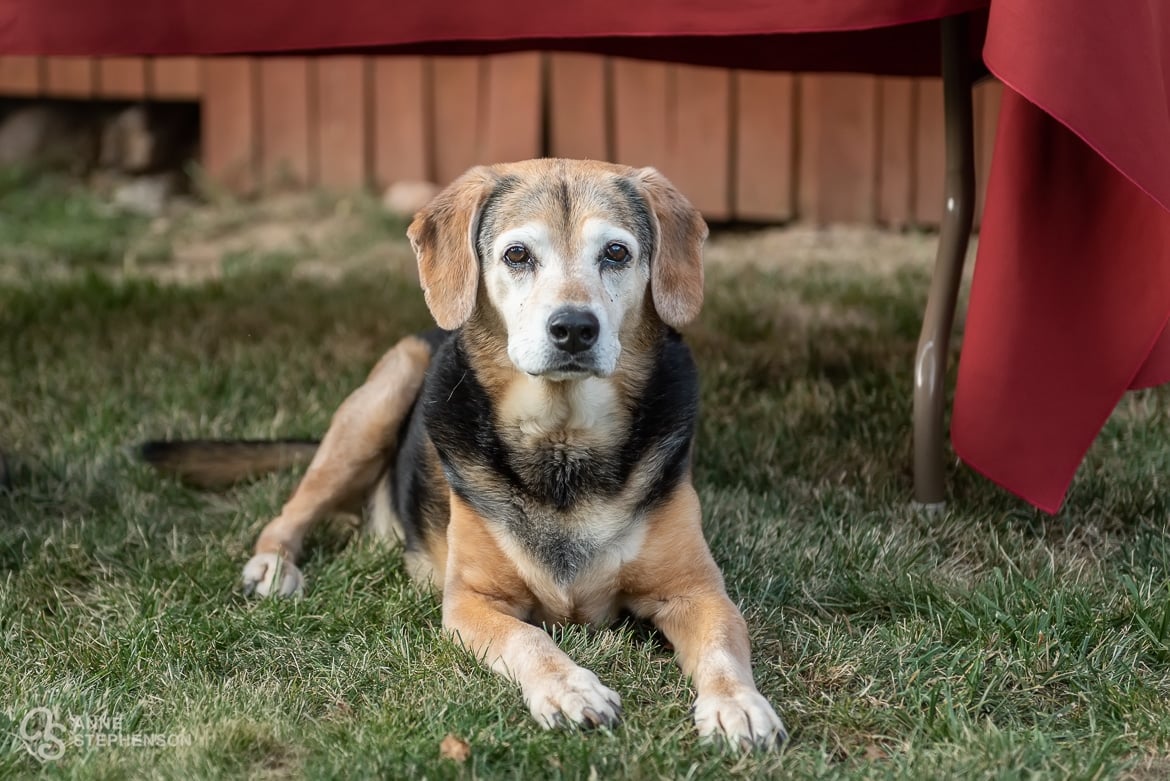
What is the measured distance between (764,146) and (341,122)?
8.39 feet

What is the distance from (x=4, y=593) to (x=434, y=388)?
109cm

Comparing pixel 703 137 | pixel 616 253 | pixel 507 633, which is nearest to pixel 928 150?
pixel 703 137

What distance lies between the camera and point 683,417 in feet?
9.98

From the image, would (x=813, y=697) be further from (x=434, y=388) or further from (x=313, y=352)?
(x=313, y=352)

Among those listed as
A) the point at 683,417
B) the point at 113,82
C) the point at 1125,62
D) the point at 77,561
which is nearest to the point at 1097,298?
the point at 1125,62

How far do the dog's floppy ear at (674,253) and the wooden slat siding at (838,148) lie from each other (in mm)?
4878

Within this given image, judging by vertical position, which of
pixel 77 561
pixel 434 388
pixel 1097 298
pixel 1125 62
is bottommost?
pixel 77 561

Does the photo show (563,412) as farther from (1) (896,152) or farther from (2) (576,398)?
(1) (896,152)

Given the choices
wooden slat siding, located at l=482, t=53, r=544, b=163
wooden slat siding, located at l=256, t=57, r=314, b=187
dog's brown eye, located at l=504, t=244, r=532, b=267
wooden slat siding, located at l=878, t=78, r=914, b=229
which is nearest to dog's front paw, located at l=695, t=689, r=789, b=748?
dog's brown eye, located at l=504, t=244, r=532, b=267

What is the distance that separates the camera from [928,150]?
7609 millimetres

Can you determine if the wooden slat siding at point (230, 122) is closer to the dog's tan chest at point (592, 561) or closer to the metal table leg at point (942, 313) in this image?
the metal table leg at point (942, 313)

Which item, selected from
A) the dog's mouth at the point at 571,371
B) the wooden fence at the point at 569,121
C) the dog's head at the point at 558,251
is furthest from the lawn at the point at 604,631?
the wooden fence at the point at 569,121

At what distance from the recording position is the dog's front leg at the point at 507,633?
247cm

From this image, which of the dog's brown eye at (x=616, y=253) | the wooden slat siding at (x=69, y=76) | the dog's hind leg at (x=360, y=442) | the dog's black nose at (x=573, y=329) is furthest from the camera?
the wooden slat siding at (x=69, y=76)
